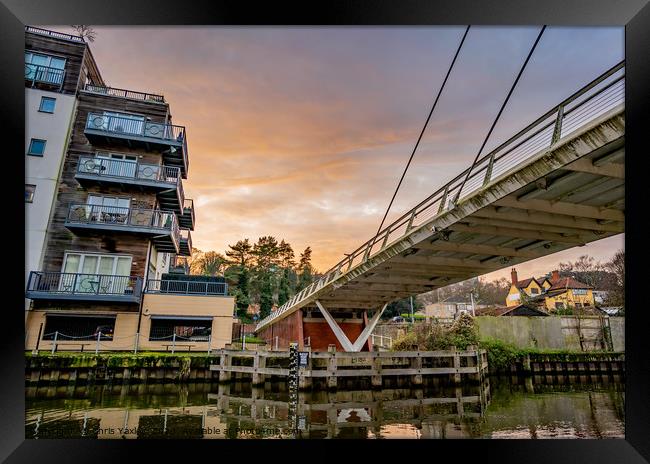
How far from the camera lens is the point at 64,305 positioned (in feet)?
43.2

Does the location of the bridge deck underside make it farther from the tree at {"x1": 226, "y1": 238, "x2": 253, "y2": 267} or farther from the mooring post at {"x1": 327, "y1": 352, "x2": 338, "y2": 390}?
the tree at {"x1": 226, "y1": 238, "x2": 253, "y2": 267}

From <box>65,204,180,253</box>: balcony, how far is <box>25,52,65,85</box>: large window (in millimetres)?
5630

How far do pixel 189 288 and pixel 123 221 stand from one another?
367 centimetres

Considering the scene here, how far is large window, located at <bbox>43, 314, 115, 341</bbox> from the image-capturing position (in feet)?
42.5

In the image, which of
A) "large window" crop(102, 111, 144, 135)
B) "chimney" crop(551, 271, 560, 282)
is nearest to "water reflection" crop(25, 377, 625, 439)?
"large window" crop(102, 111, 144, 135)

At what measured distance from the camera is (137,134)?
15.1 meters

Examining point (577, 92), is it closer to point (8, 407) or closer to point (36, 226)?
point (8, 407)

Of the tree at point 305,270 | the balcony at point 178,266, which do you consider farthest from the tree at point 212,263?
the tree at point 305,270

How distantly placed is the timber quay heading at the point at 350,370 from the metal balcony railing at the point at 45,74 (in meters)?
12.9

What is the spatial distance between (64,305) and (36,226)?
3217 mm

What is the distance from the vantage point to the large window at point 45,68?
48.6 ft

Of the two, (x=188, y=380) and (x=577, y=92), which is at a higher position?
(x=577, y=92)

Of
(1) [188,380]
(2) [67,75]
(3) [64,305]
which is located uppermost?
(2) [67,75]
